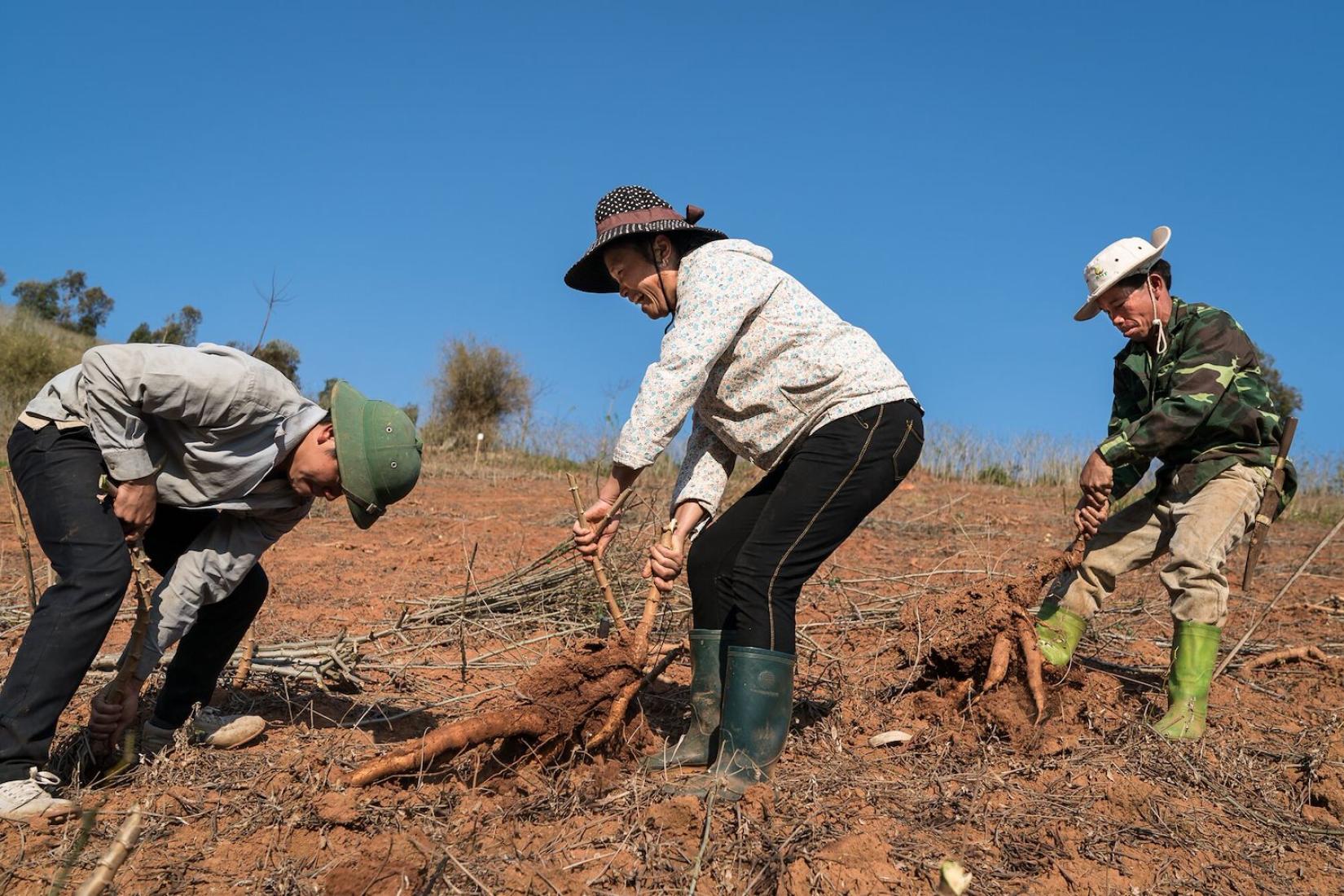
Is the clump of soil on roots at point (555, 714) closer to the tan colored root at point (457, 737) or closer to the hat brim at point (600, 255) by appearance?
the tan colored root at point (457, 737)

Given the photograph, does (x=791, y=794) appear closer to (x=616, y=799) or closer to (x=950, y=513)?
(x=616, y=799)

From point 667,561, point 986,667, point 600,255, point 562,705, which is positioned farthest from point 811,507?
point 986,667

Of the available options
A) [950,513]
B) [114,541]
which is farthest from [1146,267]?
[950,513]

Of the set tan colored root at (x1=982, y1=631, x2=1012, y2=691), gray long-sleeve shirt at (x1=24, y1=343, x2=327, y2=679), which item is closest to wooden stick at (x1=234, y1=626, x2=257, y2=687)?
gray long-sleeve shirt at (x1=24, y1=343, x2=327, y2=679)

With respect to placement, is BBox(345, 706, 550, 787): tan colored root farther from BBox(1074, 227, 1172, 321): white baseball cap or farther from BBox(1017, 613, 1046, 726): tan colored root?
BBox(1074, 227, 1172, 321): white baseball cap

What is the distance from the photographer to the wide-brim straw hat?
9.55ft

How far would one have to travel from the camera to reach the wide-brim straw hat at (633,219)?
2.91m

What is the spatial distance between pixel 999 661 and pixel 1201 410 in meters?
1.09

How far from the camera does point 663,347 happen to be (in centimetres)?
277

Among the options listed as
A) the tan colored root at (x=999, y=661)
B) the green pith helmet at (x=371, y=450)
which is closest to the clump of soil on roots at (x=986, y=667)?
the tan colored root at (x=999, y=661)

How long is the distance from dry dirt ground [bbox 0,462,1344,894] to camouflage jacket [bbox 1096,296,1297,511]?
0.76m

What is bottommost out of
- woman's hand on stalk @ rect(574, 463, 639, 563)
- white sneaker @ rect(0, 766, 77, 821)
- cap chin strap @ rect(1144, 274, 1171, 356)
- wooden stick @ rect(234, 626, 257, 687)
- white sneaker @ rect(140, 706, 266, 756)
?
white sneaker @ rect(0, 766, 77, 821)

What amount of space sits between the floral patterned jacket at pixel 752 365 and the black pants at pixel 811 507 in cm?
8

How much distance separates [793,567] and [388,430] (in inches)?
45.9
